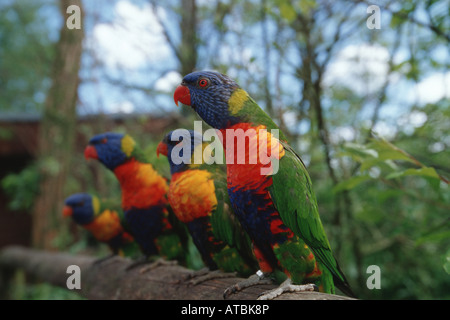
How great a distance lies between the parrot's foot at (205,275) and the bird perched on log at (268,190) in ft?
1.09

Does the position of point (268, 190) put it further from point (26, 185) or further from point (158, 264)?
point (26, 185)

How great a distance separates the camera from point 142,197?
2139 mm

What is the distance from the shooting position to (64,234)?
5418mm

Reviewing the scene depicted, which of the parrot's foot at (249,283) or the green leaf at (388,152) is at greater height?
the green leaf at (388,152)

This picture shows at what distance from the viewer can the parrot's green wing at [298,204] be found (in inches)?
50.7

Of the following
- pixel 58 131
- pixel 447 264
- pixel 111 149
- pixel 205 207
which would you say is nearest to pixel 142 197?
pixel 111 149

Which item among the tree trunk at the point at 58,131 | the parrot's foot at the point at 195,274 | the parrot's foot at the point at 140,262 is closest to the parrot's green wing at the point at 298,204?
the parrot's foot at the point at 195,274

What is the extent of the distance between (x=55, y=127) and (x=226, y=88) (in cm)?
483

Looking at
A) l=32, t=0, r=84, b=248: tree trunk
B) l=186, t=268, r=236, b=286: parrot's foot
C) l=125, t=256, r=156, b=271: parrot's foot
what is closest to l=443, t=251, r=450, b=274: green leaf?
l=186, t=268, r=236, b=286: parrot's foot

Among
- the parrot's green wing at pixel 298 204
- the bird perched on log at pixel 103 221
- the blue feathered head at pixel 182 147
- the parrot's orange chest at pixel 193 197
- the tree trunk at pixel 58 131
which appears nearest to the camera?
the parrot's green wing at pixel 298 204

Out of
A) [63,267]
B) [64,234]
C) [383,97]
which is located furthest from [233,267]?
[64,234]

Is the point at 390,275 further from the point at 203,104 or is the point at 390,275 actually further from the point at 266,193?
the point at 203,104

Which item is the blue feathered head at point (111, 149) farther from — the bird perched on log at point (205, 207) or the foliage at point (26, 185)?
the foliage at point (26, 185)

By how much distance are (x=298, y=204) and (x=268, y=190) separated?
0.42 feet
